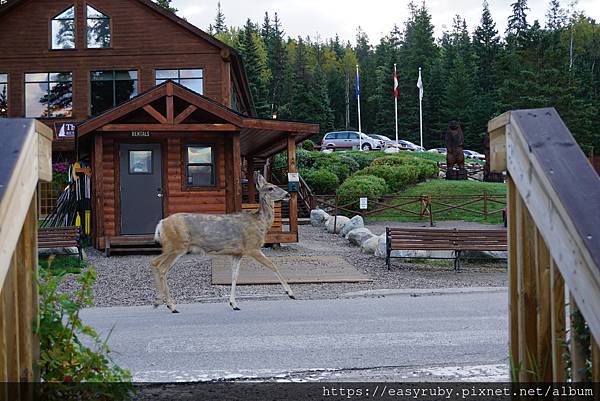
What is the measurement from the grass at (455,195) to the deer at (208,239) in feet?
61.0

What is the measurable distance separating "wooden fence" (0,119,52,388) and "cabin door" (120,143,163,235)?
621 inches

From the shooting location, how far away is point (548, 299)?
10.5ft

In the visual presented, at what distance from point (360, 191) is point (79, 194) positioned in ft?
46.4

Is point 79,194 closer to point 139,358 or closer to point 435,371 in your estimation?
point 139,358

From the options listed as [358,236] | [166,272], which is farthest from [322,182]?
[166,272]

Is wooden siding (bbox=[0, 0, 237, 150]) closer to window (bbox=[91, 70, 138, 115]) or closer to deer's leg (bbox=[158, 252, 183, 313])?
window (bbox=[91, 70, 138, 115])

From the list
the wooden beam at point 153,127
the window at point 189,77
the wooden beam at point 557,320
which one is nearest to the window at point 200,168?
the wooden beam at point 153,127

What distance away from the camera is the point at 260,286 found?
12945 mm

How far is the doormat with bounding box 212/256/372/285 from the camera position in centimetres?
1348

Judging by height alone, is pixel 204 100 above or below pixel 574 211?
above

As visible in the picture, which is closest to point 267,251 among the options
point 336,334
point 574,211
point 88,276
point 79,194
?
point 79,194

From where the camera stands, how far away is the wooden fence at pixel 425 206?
3075cm

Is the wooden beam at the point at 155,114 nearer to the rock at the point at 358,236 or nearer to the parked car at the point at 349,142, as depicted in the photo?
the rock at the point at 358,236

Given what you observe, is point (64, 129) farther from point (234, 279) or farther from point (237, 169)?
point (234, 279)
